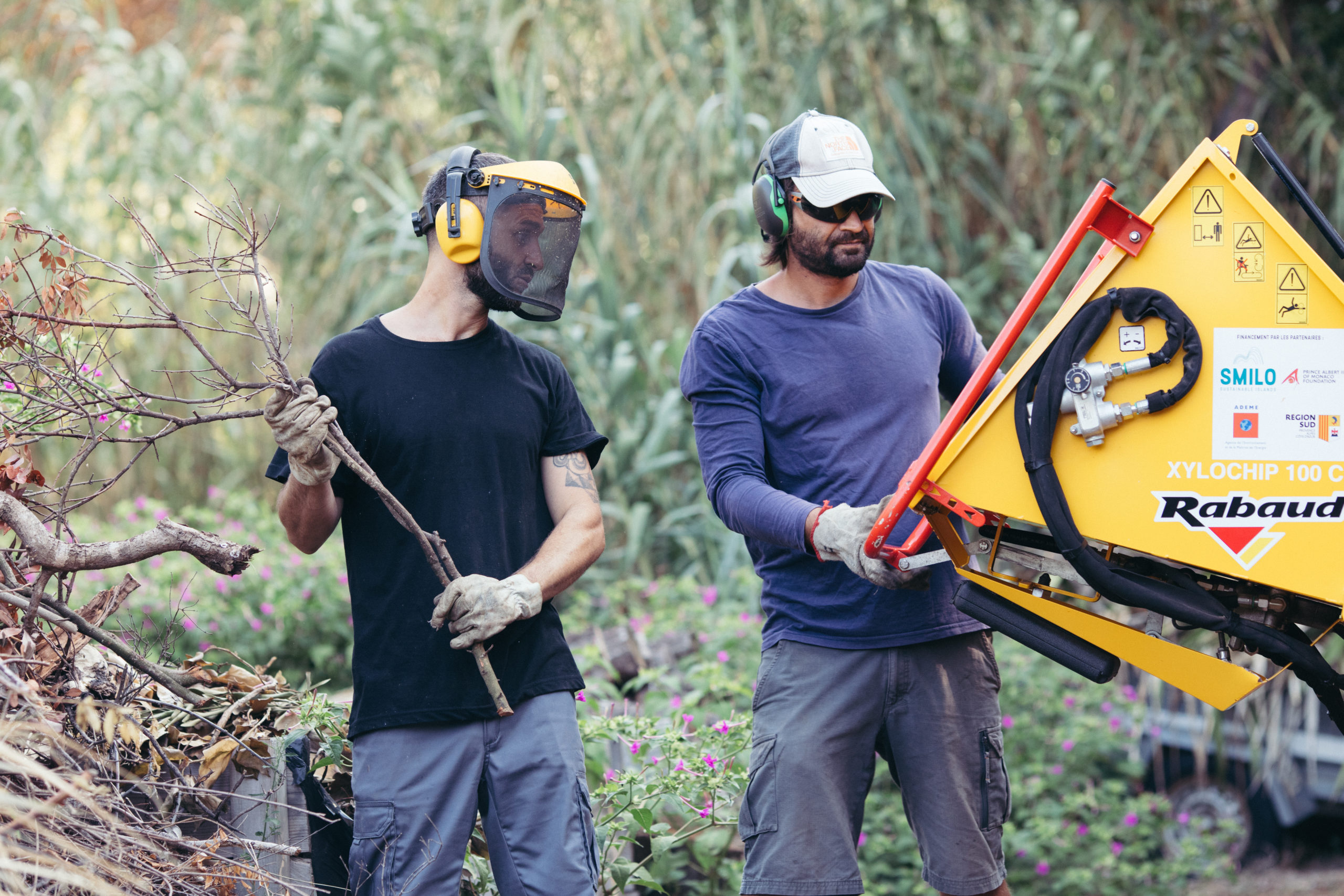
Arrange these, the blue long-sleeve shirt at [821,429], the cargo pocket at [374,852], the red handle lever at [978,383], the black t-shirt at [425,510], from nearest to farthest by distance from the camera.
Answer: the red handle lever at [978,383], the cargo pocket at [374,852], the black t-shirt at [425,510], the blue long-sleeve shirt at [821,429]

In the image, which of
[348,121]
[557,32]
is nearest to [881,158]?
[557,32]

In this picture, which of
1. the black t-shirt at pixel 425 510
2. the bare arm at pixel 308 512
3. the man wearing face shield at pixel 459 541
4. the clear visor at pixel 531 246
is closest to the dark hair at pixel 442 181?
the man wearing face shield at pixel 459 541

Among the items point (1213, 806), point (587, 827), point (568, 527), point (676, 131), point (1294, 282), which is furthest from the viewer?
point (676, 131)

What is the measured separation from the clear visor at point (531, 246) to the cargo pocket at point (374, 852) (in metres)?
1.13

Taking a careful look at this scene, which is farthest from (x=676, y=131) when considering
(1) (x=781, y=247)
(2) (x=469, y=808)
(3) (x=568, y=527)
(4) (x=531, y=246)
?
(2) (x=469, y=808)

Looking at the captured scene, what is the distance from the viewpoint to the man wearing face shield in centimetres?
247

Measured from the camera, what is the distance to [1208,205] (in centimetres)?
225

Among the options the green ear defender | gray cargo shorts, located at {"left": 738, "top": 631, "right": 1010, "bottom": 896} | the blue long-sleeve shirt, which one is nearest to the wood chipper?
the blue long-sleeve shirt

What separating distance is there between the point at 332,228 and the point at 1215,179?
217 inches

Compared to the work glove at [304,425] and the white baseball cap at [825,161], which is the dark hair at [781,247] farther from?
the work glove at [304,425]

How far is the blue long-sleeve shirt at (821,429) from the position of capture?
9.05ft

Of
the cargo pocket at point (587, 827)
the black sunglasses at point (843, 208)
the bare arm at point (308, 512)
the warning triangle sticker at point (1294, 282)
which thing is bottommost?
the cargo pocket at point (587, 827)

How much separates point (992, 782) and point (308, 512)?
1660 millimetres

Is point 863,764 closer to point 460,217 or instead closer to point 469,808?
point 469,808
